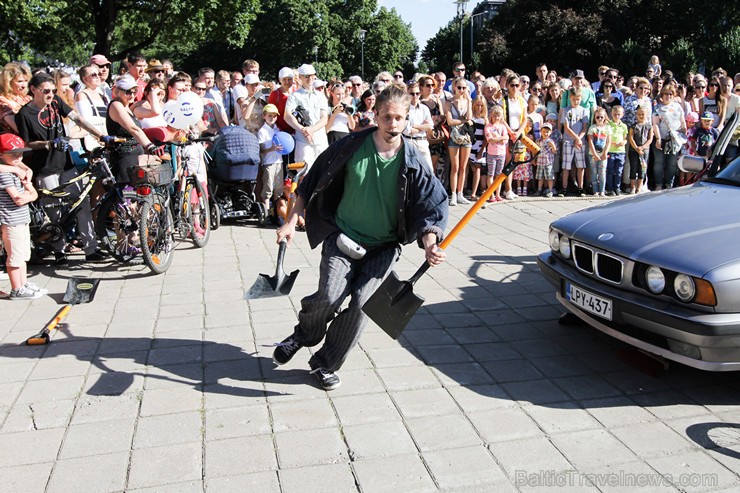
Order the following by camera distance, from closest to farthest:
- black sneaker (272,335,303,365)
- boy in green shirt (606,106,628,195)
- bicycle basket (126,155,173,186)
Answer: black sneaker (272,335,303,365) → bicycle basket (126,155,173,186) → boy in green shirt (606,106,628,195)

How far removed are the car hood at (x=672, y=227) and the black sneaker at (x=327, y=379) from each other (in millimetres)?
1954

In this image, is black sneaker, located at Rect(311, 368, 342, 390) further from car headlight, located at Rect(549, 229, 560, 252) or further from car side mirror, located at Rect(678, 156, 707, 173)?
car side mirror, located at Rect(678, 156, 707, 173)

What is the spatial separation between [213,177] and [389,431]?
6.44 meters

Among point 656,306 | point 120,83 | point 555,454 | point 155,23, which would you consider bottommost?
point 555,454

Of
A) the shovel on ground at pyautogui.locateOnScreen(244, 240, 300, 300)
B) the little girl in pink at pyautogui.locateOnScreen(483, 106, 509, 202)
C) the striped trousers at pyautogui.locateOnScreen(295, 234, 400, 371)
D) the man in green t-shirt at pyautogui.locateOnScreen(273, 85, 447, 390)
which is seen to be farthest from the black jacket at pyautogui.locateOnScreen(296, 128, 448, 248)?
the little girl in pink at pyautogui.locateOnScreen(483, 106, 509, 202)

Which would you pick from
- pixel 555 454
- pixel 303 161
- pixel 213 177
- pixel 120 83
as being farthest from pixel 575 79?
pixel 555 454

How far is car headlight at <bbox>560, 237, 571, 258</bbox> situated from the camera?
507cm

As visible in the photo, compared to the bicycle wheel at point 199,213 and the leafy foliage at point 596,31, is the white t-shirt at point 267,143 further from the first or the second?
the leafy foliage at point 596,31

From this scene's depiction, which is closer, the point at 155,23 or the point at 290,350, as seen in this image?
the point at 290,350

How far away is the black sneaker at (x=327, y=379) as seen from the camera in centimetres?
438

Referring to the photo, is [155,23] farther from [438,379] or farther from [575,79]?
[438,379]

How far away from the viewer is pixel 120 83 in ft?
24.8

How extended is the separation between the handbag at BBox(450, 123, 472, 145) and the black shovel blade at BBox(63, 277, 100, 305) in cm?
651

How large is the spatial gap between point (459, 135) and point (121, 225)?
19.6ft
